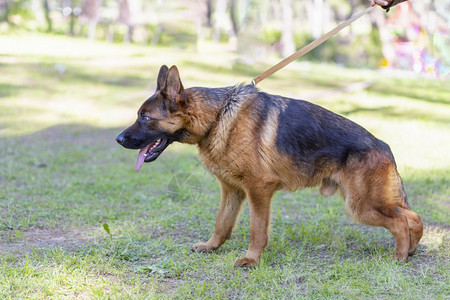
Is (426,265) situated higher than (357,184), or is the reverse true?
(357,184)

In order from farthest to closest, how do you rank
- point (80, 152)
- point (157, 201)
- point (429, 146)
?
point (429, 146), point (80, 152), point (157, 201)

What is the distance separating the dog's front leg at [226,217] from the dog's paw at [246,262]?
557 mm

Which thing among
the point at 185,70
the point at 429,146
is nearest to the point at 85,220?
the point at 429,146

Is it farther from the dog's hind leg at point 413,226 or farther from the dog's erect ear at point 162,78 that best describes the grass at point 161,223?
the dog's erect ear at point 162,78

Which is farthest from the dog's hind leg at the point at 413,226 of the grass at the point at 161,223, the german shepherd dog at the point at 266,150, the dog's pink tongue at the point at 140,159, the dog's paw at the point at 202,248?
the dog's pink tongue at the point at 140,159

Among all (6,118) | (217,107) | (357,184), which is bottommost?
(6,118)

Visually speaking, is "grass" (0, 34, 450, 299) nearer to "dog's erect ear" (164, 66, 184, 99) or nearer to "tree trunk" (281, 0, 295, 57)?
"dog's erect ear" (164, 66, 184, 99)

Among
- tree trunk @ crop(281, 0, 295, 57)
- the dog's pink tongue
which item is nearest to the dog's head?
the dog's pink tongue

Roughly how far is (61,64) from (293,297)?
53.3ft

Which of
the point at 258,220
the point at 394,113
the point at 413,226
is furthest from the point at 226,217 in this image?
the point at 394,113

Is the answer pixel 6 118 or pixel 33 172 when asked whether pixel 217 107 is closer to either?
pixel 33 172

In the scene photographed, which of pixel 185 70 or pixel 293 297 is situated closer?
pixel 293 297

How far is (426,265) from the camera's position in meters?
5.00

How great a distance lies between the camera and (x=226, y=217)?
555 cm
